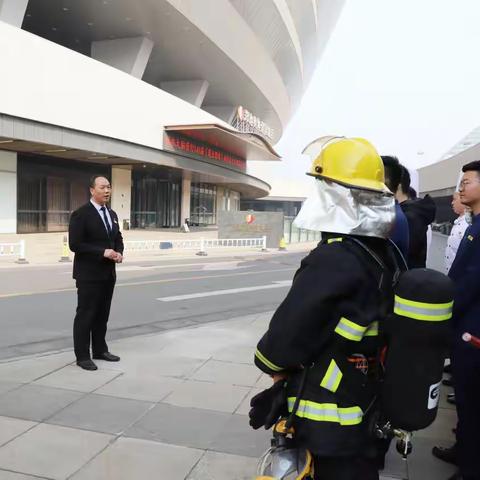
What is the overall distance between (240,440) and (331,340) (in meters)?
2.14

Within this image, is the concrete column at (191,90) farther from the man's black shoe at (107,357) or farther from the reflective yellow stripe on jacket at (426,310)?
the reflective yellow stripe on jacket at (426,310)

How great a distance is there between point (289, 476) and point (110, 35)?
92.2 ft

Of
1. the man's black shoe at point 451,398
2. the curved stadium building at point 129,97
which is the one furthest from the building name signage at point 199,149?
the man's black shoe at point 451,398

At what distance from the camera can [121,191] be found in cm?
3056

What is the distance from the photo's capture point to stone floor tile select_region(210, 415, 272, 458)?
3.63 m

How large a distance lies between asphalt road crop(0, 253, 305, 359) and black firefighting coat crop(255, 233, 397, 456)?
4.88 m

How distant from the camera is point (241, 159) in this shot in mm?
39750

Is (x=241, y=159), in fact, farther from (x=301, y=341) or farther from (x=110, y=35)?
(x=301, y=341)

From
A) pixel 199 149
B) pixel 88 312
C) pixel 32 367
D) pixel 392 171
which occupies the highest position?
pixel 199 149

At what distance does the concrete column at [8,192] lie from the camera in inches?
891

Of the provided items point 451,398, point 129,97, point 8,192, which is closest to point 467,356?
point 451,398

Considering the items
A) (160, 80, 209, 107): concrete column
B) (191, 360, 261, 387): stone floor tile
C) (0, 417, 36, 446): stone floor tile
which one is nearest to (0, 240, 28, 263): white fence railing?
(191, 360, 261, 387): stone floor tile

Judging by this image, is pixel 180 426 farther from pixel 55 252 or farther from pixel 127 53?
pixel 127 53

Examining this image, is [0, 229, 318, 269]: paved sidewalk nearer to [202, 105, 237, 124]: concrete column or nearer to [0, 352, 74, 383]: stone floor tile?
[0, 352, 74, 383]: stone floor tile
